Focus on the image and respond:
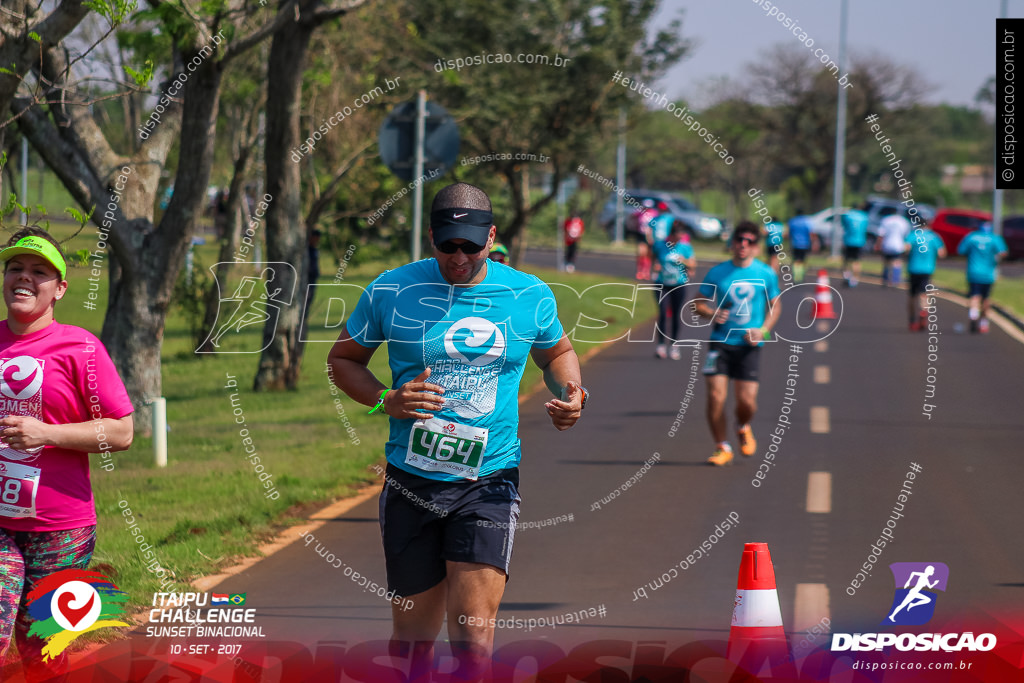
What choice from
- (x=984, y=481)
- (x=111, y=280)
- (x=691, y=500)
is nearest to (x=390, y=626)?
(x=691, y=500)

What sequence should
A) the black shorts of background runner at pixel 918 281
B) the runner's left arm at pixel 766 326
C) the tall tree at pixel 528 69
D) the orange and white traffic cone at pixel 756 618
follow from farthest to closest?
1. the black shorts of background runner at pixel 918 281
2. the tall tree at pixel 528 69
3. the runner's left arm at pixel 766 326
4. the orange and white traffic cone at pixel 756 618

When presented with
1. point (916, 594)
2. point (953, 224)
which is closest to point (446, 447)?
point (916, 594)

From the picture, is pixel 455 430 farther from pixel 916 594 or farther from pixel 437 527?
pixel 916 594

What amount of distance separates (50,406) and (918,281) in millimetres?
17985

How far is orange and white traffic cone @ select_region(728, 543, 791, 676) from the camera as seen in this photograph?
5.01 m

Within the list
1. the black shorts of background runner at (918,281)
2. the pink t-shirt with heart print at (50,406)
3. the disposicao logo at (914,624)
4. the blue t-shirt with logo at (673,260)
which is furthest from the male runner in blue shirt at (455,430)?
the black shorts of background runner at (918,281)

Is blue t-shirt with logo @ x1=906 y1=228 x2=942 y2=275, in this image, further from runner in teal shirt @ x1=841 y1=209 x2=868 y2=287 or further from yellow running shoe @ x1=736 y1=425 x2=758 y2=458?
yellow running shoe @ x1=736 y1=425 x2=758 y2=458

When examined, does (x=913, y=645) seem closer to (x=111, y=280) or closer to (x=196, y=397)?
(x=111, y=280)

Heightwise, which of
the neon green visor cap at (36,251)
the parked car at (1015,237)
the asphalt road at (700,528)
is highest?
the parked car at (1015,237)

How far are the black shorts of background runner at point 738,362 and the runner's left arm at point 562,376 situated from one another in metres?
5.81

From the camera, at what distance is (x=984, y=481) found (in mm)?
9805

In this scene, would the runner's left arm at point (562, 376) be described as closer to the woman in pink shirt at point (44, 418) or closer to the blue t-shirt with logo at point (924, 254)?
the woman in pink shirt at point (44, 418)

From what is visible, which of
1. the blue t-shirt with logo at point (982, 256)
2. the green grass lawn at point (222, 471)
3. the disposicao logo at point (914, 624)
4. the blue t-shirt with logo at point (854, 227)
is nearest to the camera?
the disposicao logo at point (914, 624)

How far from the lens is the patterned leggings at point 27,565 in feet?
14.0
